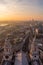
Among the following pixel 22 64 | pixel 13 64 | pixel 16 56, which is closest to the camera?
pixel 22 64

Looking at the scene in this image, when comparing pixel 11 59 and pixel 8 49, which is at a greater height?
pixel 8 49

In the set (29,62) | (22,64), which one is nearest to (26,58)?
(29,62)

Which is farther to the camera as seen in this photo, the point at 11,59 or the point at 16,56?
the point at 16,56

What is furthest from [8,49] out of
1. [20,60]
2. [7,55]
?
[20,60]

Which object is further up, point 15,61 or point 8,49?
point 8,49

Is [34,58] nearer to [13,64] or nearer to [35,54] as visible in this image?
[35,54]

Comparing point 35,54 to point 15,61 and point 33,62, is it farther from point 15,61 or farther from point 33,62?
point 15,61

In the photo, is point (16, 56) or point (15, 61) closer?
point (15, 61)

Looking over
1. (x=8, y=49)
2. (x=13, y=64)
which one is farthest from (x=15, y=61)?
(x=8, y=49)

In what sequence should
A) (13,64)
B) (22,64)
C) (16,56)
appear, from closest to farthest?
(22,64)
(13,64)
(16,56)
